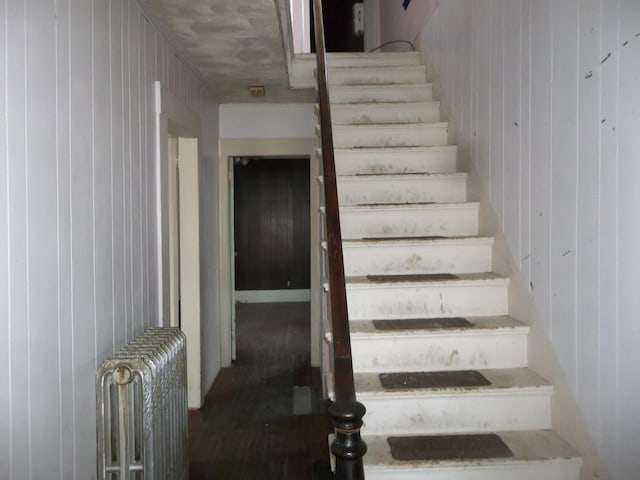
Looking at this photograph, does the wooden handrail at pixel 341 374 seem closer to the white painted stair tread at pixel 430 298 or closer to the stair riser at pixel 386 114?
the white painted stair tread at pixel 430 298

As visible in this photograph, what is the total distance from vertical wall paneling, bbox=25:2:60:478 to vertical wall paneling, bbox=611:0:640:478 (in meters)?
1.73

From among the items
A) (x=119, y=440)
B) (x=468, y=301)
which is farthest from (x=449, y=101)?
(x=119, y=440)

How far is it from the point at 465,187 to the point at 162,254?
6.10 ft

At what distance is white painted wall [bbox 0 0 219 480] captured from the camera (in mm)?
1203

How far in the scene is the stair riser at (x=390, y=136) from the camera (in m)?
2.91

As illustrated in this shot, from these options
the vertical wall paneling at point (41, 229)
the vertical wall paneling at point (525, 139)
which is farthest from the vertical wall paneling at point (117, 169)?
the vertical wall paneling at point (525, 139)

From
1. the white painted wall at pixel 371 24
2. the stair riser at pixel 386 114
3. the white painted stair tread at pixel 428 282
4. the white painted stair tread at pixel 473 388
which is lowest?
the white painted stair tread at pixel 473 388

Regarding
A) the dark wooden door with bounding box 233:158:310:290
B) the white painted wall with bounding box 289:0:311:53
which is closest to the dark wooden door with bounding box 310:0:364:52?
the dark wooden door with bounding box 233:158:310:290

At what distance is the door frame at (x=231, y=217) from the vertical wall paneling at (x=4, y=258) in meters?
3.12

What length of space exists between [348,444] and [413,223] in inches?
67.6

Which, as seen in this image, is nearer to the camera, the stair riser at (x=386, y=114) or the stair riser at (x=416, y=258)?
the stair riser at (x=416, y=258)

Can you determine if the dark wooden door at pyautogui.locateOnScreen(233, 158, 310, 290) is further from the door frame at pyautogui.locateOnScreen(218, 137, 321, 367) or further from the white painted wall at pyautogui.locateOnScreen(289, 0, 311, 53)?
the white painted wall at pyautogui.locateOnScreen(289, 0, 311, 53)

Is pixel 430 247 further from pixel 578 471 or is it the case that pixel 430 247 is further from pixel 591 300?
pixel 578 471

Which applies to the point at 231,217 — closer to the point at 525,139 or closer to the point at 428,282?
the point at 428,282
